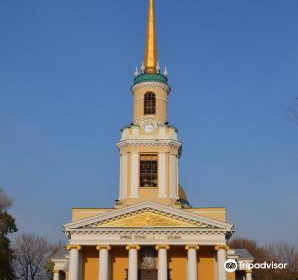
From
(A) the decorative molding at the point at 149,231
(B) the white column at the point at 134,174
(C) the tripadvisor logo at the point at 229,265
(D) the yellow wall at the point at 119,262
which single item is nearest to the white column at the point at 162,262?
(A) the decorative molding at the point at 149,231

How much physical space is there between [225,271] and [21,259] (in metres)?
45.0

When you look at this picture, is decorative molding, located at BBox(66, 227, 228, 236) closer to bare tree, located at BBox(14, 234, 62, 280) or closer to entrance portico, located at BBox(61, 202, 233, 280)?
entrance portico, located at BBox(61, 202, 233, 280)

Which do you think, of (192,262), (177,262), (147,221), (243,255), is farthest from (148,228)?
(243,255)

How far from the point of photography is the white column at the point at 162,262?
29.0 m

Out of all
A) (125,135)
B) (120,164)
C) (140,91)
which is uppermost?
(140,91)

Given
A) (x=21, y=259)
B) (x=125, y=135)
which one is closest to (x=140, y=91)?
(x=125, y=135)

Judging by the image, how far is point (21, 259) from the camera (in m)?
66.4

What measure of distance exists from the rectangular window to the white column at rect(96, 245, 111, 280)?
609cm

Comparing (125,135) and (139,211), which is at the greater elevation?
(125,135)

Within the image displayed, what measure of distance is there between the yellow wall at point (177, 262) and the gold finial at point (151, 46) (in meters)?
14.7

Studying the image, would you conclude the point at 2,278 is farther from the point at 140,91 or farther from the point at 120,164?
the point at 140,91

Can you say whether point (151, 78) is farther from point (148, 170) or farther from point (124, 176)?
point (124, 176)

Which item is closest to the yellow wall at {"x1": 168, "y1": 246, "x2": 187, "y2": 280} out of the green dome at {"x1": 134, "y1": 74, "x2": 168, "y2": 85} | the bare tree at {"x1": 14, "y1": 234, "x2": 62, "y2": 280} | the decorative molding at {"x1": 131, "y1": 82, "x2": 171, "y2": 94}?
the decorative molding at {"x1": 131, "y1": 82, "x2": 171, "y2": 94}

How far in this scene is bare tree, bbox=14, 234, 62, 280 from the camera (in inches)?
2579
